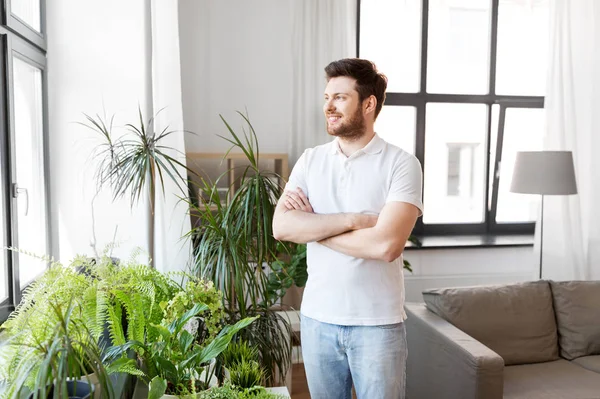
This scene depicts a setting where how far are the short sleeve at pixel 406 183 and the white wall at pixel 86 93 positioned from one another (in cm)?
169

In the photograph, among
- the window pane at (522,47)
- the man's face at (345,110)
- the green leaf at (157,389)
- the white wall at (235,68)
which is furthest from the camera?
the window pane at (522,47)

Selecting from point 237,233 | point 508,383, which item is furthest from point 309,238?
point 508,383

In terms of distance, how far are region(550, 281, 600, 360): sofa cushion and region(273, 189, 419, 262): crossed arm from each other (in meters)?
1.79

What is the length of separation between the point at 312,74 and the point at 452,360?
2.35 m

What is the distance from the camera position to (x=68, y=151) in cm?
314

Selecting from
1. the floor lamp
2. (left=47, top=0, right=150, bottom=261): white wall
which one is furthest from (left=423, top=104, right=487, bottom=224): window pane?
(left=47, top=0, right=150, bottom=261): white wall

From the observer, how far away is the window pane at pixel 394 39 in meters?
4.64

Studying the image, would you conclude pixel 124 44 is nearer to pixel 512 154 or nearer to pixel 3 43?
pixel 3 43

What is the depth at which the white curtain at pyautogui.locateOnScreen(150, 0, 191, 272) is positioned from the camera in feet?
10.2

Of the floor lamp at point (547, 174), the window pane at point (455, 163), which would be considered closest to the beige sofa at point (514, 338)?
the floor lamp at point (547, 174)

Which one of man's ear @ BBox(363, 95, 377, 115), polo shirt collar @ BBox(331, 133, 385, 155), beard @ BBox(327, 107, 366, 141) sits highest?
man's ear @ BBox(363, 95, 377, 115)

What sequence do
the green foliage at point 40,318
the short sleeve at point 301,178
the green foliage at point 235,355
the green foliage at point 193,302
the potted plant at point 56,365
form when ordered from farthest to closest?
the short sleeve at point 301,178 → the green foliage at point 235,355 → the green foliage at point 193,302 → the green foliage at point 40,318 → the potted plant at point 56,365

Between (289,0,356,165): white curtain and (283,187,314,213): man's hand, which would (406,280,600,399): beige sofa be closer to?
(283,187,314,213): man's hand

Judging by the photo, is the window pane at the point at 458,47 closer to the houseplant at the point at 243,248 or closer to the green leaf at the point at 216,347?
the houseplant at the point at 243,248
